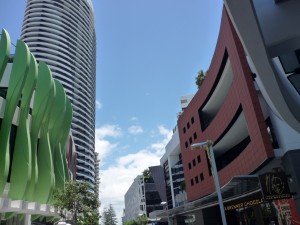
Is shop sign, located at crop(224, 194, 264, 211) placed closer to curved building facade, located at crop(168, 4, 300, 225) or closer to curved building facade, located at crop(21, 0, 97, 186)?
curved building facade, located at crop(168, 4, 300, 225)

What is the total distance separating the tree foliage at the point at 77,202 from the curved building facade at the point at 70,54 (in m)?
96.2

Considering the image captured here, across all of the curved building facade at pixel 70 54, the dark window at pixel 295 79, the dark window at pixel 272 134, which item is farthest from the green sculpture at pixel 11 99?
the curved building facade at pixel 70 54

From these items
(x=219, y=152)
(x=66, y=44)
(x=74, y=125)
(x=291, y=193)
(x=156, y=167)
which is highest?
(x=66, y=44)

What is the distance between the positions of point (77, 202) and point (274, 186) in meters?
17.7

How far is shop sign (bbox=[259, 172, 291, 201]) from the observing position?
60.9 ft

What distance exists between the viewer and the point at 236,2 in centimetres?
486

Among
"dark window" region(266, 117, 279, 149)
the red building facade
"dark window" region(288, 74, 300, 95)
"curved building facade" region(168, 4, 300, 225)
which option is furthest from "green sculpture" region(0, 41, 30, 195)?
"dark window" region(288, 74, 300, 95)

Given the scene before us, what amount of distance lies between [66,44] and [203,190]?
372ft

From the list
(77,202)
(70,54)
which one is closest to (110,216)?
(70,54)

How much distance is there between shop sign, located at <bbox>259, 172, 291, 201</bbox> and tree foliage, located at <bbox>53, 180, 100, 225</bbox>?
16.5m

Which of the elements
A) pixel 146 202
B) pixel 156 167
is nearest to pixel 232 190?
pixel 156 167

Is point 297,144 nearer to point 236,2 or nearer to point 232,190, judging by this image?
point 232,190

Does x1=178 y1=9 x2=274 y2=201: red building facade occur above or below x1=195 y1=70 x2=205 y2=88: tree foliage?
below

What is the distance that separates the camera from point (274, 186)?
733 inches
